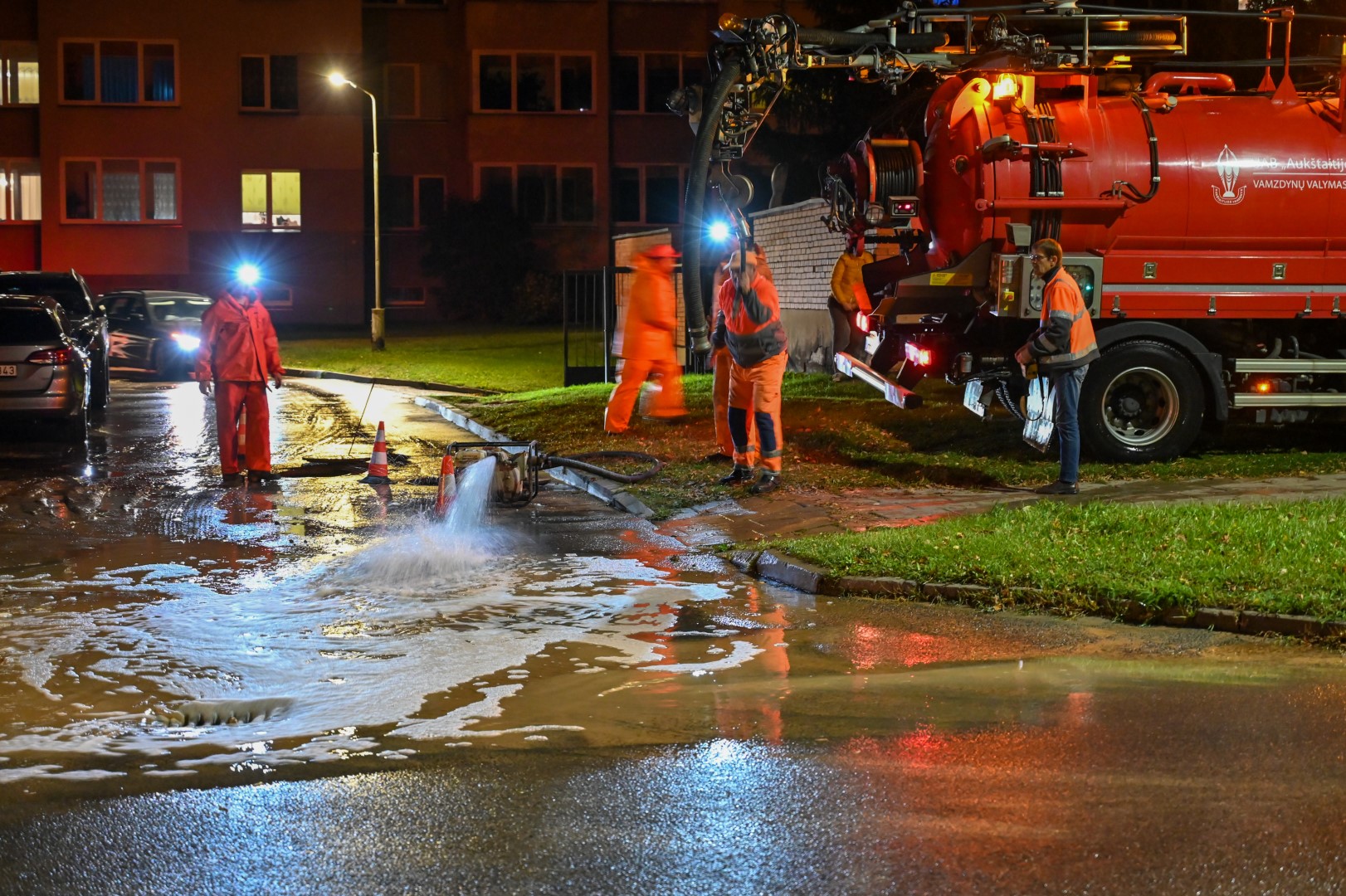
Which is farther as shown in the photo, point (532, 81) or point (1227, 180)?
point (532, 81)

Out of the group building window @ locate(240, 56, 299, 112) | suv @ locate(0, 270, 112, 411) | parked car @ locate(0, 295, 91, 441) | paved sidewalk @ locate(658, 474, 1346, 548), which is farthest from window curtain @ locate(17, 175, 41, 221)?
paved sidewalk @ locate(658, 474, 1346, 548)

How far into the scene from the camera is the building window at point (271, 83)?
146 ft

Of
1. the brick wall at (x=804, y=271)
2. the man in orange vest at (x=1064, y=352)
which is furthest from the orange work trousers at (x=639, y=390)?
the brick wall at (x=804, y=271)

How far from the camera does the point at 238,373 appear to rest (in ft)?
47.6

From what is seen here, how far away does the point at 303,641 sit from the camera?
789cm

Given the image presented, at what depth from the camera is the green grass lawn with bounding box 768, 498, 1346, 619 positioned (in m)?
8.30

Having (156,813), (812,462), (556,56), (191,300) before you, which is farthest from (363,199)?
(156,813)

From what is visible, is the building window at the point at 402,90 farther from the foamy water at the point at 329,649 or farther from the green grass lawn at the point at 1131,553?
the green grass lawn at the point at 1131,553

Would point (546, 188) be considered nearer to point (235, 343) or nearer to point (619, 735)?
point (235, 343)

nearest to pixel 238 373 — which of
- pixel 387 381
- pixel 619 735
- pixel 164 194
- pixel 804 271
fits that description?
pixel 619 735

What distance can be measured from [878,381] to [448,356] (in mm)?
19301

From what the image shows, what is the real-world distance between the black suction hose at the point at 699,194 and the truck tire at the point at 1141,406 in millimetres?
3709

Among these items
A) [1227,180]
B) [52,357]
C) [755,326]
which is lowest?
[52,357]

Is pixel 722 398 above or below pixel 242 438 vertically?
above
